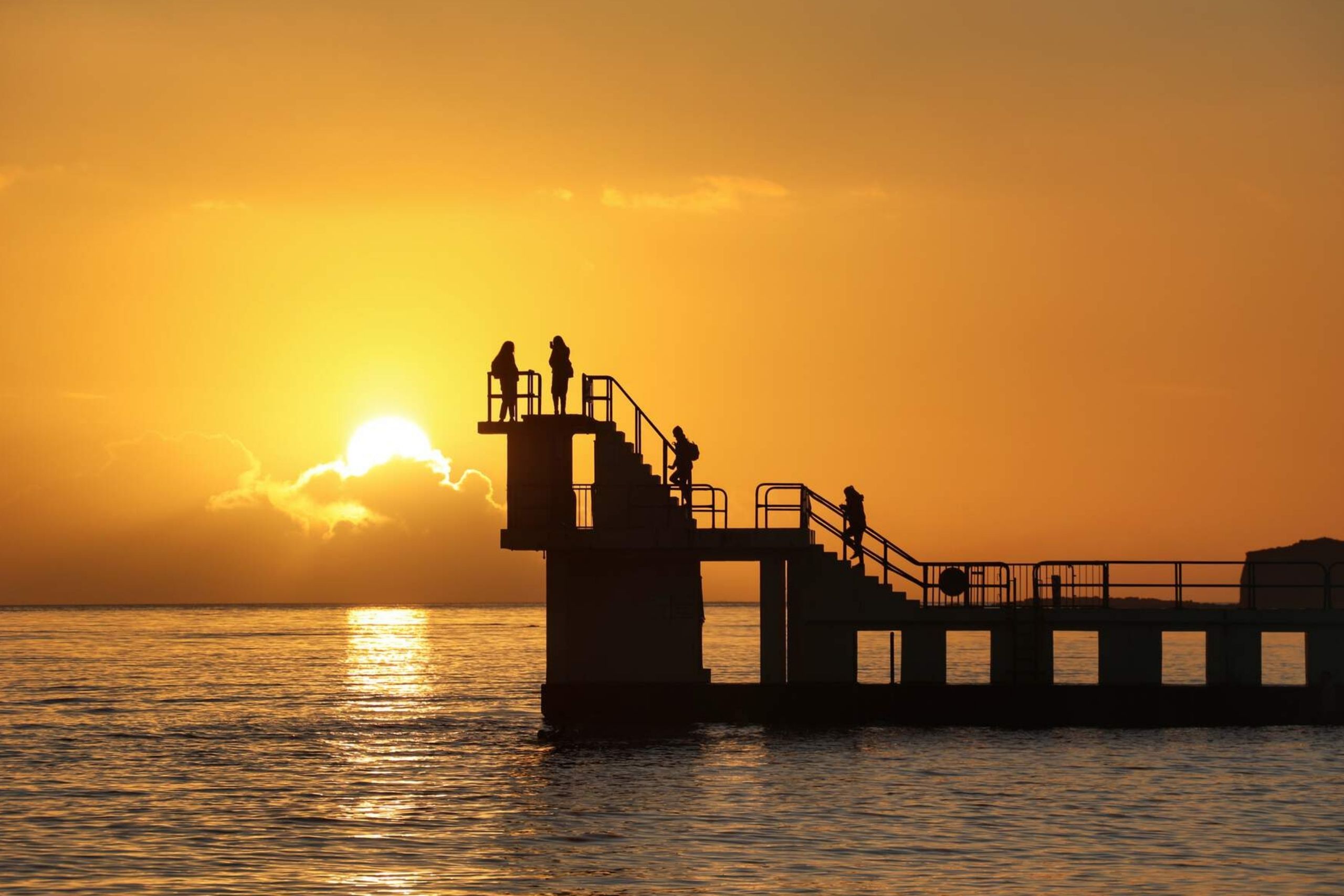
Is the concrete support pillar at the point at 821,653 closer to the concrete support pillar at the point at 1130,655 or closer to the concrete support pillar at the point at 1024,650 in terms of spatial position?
the concrete support pillar at the point at 1024,650

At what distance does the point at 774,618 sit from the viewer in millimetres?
46625

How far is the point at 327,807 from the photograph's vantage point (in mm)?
36125

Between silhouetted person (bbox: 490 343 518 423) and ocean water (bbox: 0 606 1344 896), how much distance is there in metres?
8.23

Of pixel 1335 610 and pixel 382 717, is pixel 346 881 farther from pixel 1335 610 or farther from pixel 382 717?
pixel 382 717

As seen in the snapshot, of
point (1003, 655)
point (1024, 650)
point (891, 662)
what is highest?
point (1024, 650)

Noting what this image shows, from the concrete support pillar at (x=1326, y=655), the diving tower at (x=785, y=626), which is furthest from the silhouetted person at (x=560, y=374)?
the concrete support pillar at (x=1326, y=655)

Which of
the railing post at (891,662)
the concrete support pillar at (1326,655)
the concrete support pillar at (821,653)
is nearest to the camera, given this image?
the railing post at (891,662)

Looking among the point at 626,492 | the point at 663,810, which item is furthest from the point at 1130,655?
the point at 663,810

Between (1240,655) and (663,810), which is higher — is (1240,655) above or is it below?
above

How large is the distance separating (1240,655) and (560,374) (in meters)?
18.4

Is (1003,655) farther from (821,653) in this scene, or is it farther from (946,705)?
(821,653)

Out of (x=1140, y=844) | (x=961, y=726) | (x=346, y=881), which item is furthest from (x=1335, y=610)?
(x=346, y=881)

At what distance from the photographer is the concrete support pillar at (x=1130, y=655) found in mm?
46750

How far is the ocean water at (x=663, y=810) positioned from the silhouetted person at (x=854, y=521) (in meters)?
4.64
